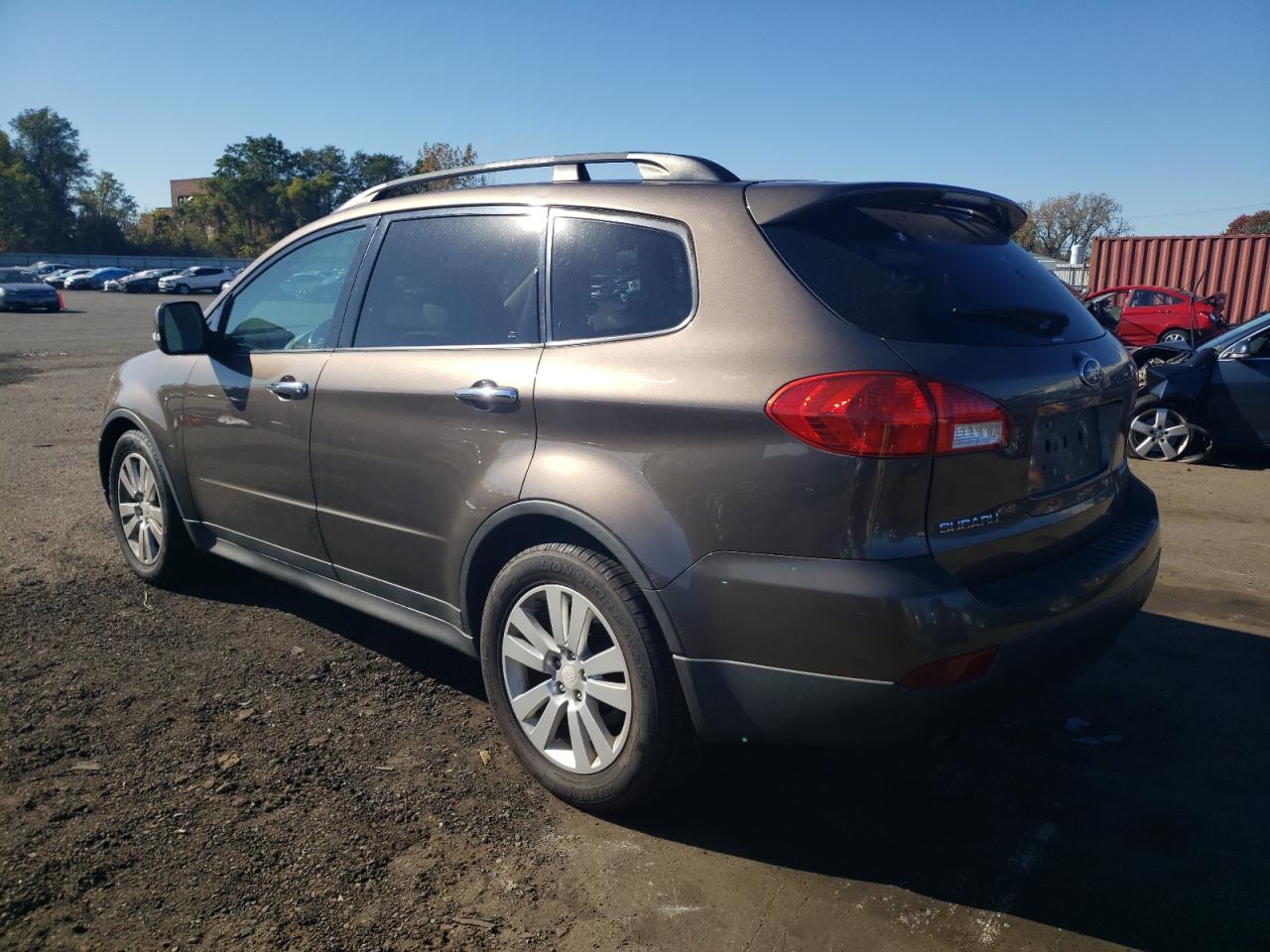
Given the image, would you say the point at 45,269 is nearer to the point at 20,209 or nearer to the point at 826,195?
the point at 20,209

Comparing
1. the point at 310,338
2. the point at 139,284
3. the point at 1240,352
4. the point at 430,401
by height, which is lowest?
the point at 139,284

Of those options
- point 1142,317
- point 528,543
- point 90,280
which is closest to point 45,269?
point 90,280

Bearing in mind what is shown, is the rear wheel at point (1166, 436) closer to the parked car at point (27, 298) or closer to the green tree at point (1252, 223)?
the parked car at point (27, 298)

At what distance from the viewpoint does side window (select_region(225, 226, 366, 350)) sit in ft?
12.6

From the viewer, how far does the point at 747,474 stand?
243 cm

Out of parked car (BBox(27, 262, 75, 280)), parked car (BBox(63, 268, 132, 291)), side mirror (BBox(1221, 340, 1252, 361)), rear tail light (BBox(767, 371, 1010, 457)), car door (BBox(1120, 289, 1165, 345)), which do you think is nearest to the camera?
rear tail light (BBox(767, 371, 1010, 457))

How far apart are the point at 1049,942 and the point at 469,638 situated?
1.91 meters

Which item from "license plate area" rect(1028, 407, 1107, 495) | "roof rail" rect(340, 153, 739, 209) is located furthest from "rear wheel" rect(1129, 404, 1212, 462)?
"roof rail" rect(340, 153, 739, 209)

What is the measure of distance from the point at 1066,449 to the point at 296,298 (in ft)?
10.0

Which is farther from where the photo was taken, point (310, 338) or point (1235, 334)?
point (1235, 334)

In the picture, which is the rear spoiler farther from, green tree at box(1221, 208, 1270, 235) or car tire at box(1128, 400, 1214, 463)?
green tree at box(1221, 208, 1270, 235)

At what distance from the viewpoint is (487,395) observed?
3.02m

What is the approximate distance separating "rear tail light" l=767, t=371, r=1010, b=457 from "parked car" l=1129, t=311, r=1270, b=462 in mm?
6735

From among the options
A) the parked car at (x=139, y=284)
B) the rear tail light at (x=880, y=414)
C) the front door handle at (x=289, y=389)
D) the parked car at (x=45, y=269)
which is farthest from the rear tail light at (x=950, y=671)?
the parked car at (x=45, y=269)
